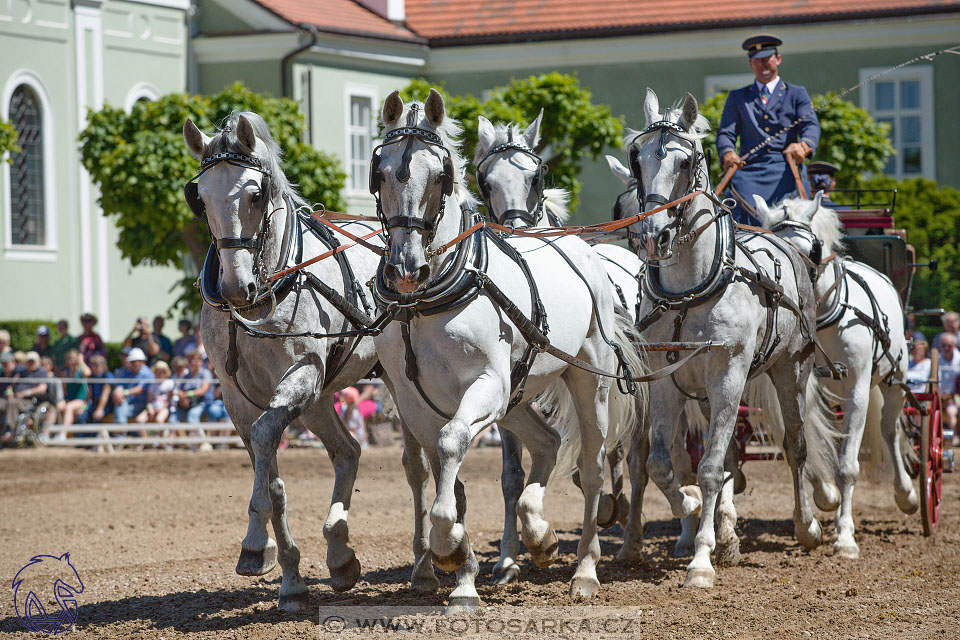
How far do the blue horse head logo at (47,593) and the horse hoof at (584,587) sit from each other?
2.49 metres

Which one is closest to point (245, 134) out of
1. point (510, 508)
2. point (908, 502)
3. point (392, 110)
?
point (392, 110)

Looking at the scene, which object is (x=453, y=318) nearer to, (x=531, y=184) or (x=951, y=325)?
(x=531, y=184)

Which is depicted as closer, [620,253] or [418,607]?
[418,607]

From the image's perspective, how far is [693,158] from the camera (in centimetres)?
660

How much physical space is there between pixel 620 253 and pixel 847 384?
1809mm

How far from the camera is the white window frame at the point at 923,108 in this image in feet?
77.3

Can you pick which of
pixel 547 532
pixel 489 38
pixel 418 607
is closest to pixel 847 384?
pixel 547 532

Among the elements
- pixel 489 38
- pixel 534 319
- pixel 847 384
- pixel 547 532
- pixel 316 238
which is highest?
pixel 489 38

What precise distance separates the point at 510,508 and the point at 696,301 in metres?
1.57

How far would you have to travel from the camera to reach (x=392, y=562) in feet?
25.4

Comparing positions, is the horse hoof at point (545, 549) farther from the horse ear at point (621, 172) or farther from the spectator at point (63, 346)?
the spectator at point (63, 346)

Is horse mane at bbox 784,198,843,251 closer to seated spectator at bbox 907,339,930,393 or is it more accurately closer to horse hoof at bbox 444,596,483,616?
horse hoof at bbox 444,596,483,616

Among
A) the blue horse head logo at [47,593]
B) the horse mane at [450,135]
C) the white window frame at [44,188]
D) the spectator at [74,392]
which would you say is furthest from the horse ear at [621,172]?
the white window frame at [44,188]

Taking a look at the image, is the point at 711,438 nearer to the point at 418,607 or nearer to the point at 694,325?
the point at 694,325
